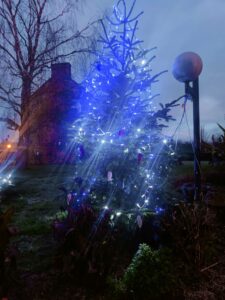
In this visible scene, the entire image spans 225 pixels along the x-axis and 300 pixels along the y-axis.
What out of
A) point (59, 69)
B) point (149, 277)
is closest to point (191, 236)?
point (149, 277)

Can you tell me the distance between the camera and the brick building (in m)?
18.2

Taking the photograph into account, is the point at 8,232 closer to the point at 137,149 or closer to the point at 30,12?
the point at 137,149

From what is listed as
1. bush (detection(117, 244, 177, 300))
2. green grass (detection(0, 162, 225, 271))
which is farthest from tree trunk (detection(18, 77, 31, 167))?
bush (detection(117, 244, 177, 300))

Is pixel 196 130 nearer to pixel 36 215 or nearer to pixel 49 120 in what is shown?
pixel 36 215

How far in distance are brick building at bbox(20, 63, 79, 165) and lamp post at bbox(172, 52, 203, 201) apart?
1296 cm

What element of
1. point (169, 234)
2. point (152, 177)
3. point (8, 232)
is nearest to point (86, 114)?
point (152, 177)

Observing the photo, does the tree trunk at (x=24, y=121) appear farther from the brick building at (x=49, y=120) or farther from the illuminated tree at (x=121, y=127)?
the illuminated tree at (x=121, y=127)

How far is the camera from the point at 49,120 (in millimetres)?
21828

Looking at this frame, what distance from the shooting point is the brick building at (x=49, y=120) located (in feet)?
59.6

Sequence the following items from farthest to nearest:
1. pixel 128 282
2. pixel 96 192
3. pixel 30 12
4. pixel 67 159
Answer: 1. pixel 67 159
2. pixel 30 12
3. pixel 96 192
4. pixel 128 282

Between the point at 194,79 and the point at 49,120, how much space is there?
17.6 meters

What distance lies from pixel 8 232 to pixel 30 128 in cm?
1591

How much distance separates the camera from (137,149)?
19.6 feet

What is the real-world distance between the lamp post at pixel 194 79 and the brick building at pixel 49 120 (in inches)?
510
